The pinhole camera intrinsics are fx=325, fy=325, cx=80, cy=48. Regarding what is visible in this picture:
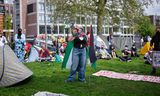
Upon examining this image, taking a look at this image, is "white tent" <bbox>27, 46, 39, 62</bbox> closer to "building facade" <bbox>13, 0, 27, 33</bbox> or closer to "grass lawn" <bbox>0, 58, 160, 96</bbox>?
"grass lawn" <bbox>0, 58, 160, 96</bbox>

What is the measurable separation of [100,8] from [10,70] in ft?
66.1

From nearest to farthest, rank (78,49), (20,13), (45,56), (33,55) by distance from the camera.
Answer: (78,49) < (45,56) < (33,55) < (20,13)

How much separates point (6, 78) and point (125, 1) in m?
21.0

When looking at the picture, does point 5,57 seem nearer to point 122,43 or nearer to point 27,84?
point 27,84

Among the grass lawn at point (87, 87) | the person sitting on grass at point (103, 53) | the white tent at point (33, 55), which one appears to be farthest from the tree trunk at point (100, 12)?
the grass lawn at point (87, 87)

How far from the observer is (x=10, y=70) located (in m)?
8.84

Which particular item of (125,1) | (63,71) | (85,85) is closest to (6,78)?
(85,85)

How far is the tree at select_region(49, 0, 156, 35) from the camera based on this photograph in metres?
28.0

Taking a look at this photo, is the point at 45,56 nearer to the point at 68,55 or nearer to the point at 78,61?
the point at 68,55

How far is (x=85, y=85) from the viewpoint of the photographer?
919cm

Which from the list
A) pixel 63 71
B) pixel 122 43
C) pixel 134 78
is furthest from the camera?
pixel 122 43

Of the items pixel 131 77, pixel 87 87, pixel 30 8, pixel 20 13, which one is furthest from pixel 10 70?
pixel 20 13

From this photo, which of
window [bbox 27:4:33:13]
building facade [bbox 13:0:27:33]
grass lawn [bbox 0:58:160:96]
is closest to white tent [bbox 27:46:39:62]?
grass lawn [bbox 0:58:160:96]

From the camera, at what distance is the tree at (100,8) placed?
27984 millimetres
